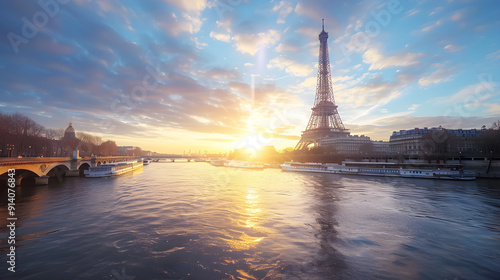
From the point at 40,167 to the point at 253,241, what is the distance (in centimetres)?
4364

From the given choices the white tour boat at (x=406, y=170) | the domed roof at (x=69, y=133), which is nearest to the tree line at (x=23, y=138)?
the domed roof at (x=69, y=133)

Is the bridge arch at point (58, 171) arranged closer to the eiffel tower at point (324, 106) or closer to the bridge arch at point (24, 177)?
the bridge arch at point (24, 177)

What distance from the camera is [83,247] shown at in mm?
12594

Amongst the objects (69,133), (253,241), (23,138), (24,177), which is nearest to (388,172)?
(253,241)

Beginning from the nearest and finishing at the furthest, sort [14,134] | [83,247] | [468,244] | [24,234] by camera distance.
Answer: [83,247] → [468,244] → [24,234] → [14,134]

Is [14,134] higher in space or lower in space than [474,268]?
higher

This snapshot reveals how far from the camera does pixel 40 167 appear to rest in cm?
3688

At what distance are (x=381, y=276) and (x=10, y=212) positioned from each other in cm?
3018

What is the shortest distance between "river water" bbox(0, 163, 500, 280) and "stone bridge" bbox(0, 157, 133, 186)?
31.4 feet

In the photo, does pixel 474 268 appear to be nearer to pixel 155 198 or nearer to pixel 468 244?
pixel 468 244

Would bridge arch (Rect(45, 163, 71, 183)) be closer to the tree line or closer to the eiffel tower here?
the tree line

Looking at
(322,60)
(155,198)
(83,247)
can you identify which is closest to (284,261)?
(83,247)

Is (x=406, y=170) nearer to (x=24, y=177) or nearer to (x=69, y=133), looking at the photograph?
(x=24, y=177)

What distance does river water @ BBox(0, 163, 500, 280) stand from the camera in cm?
1018
